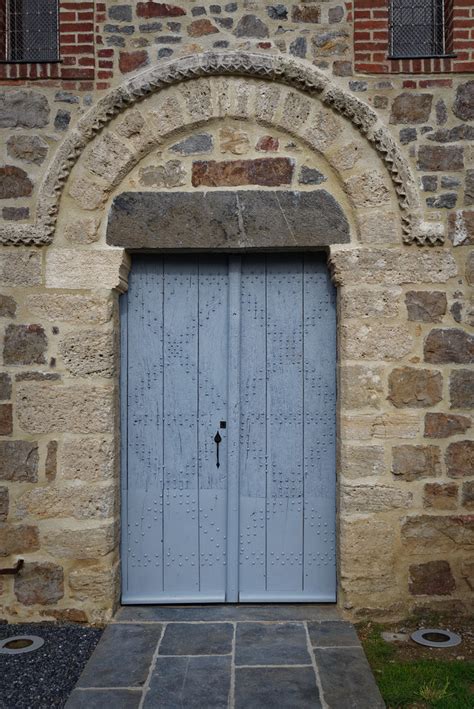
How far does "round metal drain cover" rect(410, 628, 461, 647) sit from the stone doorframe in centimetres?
27

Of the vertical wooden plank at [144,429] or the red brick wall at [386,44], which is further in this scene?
the vertical wooden plank at [144,429]

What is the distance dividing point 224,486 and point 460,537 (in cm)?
153

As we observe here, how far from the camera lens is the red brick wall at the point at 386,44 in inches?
162

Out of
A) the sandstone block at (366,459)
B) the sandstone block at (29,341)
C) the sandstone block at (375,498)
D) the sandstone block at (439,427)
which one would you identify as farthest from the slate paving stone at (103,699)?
the sandstone block at (439,427)

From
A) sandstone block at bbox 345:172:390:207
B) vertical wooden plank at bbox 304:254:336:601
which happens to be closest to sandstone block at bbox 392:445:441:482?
vertical wooden plank at bbox 304:254:336:601

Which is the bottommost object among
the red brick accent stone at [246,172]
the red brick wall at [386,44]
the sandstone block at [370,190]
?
the sandstone block at [370,190]

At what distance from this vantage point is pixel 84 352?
4.14m

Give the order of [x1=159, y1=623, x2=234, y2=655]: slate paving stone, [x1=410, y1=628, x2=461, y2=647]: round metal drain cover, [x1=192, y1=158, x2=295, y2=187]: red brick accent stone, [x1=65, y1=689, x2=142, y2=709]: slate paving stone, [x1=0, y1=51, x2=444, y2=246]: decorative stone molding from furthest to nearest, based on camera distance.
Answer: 1. [x1=192, y1=158, x2=295, y2=187]: red brick accent stone
2. [x1=0, y1=51, x2=444, y2=246]: decorative stone molding
3. [x1=410, y1=628, x2=461, y2=647]: round metal drain cover
4. [x1=159, y1=623, x2=234, y2=655]: slate paving stone
5. [x1=65, y1=689, x2=142, y2=709]: slate paving stone

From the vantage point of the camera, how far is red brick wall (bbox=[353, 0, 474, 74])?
4.11m

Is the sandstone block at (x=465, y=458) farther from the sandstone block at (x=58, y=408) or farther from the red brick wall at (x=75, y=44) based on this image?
the red brick wall at (x=75, y=44)

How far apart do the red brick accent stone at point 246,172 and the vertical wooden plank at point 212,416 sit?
51 cm

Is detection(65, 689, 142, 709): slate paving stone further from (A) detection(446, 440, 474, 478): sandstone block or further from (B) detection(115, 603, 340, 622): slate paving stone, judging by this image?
(A) detection(446, 440, 474, 478): sandstone block

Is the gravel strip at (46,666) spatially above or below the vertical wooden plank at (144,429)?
below

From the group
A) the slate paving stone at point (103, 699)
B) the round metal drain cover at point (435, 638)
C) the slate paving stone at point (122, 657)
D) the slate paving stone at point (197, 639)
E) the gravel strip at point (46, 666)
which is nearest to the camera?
the slate paving stone at point (103, 699)
